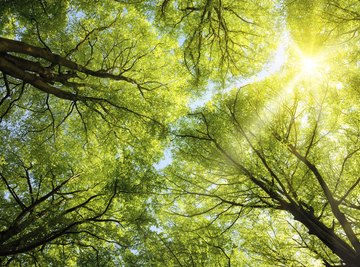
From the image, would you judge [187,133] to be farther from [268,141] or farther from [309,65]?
[309,65]

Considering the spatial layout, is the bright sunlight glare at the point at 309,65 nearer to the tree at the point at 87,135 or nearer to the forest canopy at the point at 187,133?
the forest canopy at the point at 187,133

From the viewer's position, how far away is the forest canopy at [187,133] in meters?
7.17

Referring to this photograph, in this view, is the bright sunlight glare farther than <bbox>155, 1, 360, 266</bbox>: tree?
Yes

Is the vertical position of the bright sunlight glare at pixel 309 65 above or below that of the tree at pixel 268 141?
above

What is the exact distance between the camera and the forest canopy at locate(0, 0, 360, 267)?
7.17 metres

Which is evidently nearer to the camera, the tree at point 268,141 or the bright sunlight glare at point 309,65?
the tree at point 268,141

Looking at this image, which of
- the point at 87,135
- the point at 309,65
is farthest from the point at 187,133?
the point at 309,65

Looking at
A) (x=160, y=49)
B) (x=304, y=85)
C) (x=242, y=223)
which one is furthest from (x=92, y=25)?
(x=242, y=223)

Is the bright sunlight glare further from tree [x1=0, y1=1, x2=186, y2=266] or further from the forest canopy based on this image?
tree [x1=0, y1=1, x2=186, y2=266]

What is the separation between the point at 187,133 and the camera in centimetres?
834

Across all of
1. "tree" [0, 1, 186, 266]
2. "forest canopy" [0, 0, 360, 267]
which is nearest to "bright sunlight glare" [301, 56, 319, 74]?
"forest canopy" [0, 0, 360, 267]

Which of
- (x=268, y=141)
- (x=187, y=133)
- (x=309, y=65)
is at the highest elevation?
(x=309, y=65)

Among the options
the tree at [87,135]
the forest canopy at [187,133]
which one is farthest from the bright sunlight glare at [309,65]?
the tree at [87,135]

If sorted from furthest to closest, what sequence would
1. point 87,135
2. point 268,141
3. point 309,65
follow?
point 87,135 → point 309,65 → point 268,141
